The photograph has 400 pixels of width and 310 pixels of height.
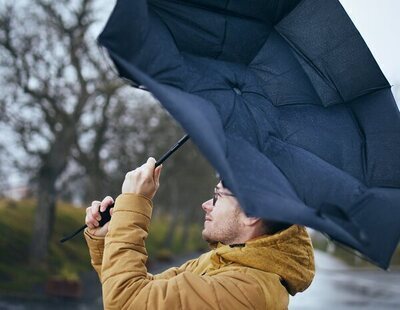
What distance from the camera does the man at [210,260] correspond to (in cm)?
206

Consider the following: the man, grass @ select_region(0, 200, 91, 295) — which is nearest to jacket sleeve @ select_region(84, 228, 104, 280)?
the man

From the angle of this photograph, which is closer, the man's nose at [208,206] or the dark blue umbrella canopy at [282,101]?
the dark blue umbrella canopy at [282,101]

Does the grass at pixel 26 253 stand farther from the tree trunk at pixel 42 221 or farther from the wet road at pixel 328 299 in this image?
the wet road at pixel 328 299

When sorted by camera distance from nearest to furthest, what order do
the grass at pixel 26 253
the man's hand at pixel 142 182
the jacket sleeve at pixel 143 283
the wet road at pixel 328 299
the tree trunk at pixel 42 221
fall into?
the jacket sleeve at pixel 143 283
the man's hand at pixel 142 182
the wet road at pixel 328 299
the grass at pixel 26 253
the tree trunk at pixel 42 221

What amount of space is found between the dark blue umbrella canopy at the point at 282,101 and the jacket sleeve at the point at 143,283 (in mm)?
403

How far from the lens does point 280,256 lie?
2295 millimetres

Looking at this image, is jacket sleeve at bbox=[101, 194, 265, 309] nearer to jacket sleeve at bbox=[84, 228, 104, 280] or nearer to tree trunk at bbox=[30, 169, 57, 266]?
jacket sleeve at bbox=[84, 228, 104, 280]

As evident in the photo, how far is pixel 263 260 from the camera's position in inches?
89.2

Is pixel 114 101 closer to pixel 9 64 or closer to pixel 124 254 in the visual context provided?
pixel 9 64

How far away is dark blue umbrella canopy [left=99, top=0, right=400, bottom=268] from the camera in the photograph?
1819 mm

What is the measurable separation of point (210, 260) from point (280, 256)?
12.5 inches

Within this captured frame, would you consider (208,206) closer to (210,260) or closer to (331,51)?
(210,260)

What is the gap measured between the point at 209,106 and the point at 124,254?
604 millimetres

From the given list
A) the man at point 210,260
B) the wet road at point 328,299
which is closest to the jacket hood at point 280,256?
the man at point 210,260
